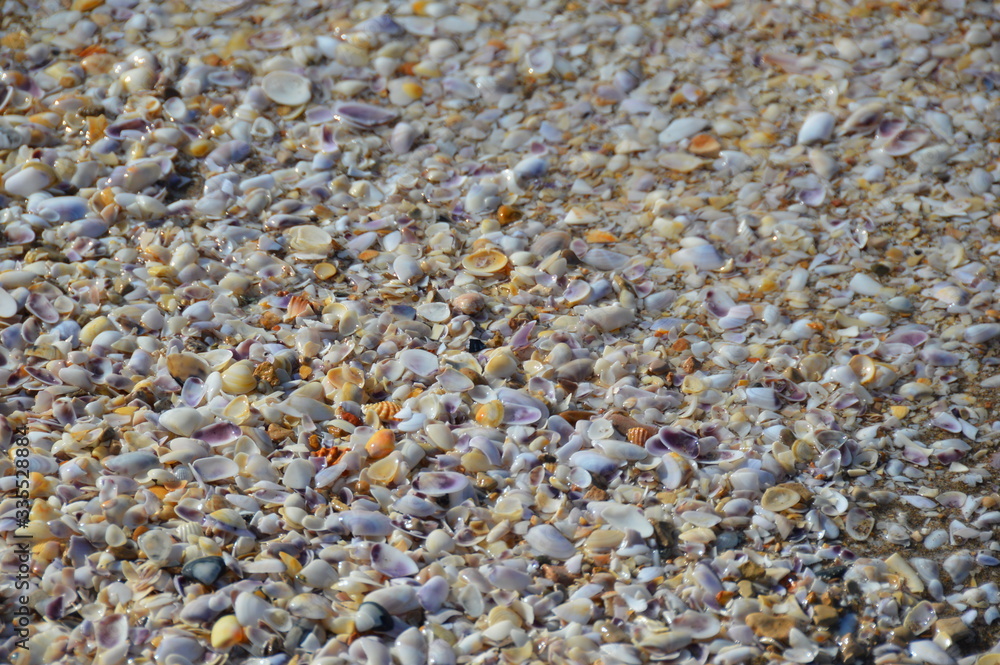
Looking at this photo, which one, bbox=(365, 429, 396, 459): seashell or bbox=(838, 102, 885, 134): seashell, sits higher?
bbox=(838, 102, 885, 134): seashell

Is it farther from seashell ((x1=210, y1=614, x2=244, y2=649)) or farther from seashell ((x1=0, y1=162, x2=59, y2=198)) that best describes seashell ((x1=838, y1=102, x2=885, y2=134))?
seashell ((x1=0, y1=162, x2=59, y2=198))

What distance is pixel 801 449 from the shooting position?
185 cm

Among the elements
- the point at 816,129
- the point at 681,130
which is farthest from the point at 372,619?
the point at 816,129

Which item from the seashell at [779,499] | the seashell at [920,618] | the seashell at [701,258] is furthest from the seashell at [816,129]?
the seashell at [920,618]

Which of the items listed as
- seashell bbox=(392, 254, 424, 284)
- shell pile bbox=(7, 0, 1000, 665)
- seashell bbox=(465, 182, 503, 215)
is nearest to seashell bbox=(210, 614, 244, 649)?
shell pile bbox=(7, 0, 1000, 665)

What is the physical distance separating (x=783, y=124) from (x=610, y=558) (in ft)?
5.09

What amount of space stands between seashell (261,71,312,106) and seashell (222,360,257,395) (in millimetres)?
1043

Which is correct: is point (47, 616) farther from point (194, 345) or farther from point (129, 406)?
point (194, 345)

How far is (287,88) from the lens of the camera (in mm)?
2693

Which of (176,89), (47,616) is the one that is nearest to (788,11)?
(176,89)

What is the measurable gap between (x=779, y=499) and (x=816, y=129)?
1286 millimetres

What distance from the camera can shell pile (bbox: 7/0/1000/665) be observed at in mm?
1624

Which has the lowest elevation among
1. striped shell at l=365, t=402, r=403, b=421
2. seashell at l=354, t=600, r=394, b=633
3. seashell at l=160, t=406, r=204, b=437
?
seashell at l=354, t=600, r=394, b=633

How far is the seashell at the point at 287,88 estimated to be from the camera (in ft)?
8.77
